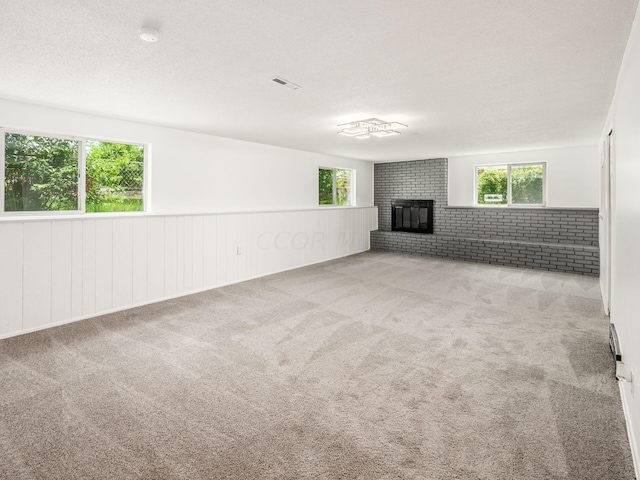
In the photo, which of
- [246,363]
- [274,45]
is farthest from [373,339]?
[274,45]

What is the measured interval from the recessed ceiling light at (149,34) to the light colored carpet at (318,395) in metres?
2.30

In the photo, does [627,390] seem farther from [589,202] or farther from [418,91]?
[589,202]

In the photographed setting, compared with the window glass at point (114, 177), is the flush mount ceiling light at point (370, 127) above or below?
above

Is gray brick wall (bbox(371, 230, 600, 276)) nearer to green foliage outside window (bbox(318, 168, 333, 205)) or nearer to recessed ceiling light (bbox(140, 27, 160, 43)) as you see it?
green foliage outside window (bbox(318, 168, 333, 205))

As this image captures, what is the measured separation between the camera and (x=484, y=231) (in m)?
7.83

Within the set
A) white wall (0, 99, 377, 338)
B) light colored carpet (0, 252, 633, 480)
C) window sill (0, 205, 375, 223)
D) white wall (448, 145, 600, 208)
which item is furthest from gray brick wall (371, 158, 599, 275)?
window sill (0, 205, 375, 223)

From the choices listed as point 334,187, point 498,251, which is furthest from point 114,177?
point 498,251

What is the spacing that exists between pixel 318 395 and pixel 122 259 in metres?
3.24

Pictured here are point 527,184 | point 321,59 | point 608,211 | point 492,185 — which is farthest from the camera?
point 492,185

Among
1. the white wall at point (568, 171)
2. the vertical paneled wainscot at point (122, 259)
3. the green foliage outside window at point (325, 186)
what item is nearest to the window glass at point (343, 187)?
the green foliage outside window at point (325, 186)

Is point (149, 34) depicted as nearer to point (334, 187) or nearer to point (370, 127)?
point (370, 127)

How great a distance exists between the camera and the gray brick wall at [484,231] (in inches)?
259

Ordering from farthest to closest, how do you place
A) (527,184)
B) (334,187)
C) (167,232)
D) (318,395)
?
(334,187) → (527,184) → (167,232) → (318,395)

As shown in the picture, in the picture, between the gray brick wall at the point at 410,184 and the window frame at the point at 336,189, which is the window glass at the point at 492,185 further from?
the window frame at the point at 336,189
